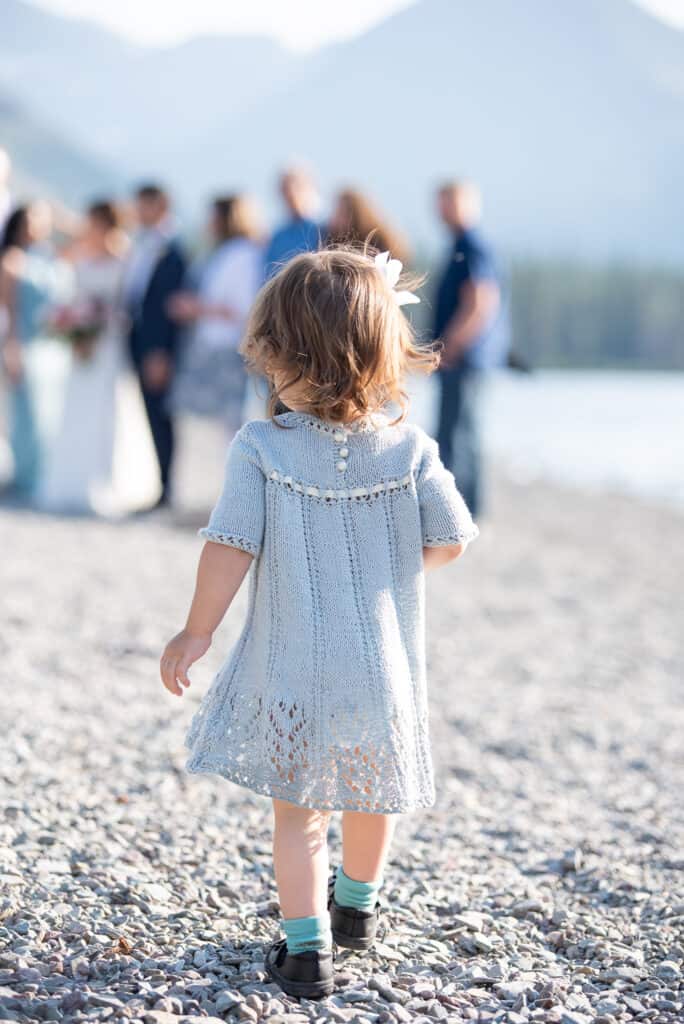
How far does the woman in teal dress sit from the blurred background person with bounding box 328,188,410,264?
277cm

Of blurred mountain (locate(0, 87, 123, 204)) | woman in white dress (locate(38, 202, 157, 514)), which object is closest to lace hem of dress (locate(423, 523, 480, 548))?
woman in white dress (locate(38, 202, 157, 514))

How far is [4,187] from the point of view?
8.17 meters

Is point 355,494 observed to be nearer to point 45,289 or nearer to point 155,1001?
point 155,1001

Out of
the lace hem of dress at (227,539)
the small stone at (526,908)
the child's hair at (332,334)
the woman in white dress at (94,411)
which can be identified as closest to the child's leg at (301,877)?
the lace hem of dress at (227,539)

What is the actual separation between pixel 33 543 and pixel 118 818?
4.21m

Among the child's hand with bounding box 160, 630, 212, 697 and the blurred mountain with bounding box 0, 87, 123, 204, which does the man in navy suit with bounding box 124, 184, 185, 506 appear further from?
the child's hand with bounding box 160, 630, 212, 697

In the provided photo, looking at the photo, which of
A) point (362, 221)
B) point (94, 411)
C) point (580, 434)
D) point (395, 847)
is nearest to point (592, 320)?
point (580, 434)

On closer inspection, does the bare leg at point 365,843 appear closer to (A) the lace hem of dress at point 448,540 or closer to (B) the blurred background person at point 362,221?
(A) the lace hem of dress at point 448,540

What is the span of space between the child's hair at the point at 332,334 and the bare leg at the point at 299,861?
2.48 ft

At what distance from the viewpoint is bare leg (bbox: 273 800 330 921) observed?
7.13 feet

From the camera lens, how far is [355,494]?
2.20 m

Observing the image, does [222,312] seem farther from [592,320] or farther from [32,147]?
[592,320]

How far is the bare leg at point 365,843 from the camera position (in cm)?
224

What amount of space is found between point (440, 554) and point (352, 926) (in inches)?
30.7
